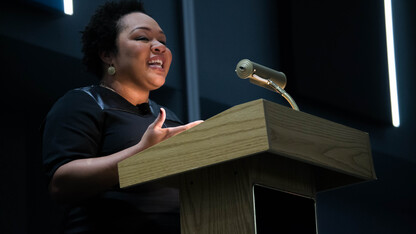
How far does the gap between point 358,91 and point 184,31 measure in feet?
4.13

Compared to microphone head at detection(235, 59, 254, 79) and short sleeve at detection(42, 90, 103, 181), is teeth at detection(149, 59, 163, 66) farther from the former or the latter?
microphone head at detection(235, 59, 254, 79)

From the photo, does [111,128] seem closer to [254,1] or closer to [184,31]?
[184,31]

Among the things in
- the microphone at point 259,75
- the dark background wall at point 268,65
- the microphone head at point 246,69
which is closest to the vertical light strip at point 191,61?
the dark background wall at point 268,65

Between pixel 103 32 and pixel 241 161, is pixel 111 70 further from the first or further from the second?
pixel 241 161

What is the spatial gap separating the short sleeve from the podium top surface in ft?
0.81

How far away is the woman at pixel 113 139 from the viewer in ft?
5.27

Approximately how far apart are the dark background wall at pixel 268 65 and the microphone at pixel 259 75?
1425mm

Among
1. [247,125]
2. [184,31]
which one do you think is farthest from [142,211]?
[184,31]

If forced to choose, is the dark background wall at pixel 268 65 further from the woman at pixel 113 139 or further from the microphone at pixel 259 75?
the microphone at pixel 259 75

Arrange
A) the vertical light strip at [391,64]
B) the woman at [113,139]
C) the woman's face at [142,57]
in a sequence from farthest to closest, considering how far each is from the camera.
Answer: the vertical light strip at [391,64] → the woman's face at [142,57] → the woman at [113,139]

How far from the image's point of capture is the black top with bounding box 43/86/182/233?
1.66m

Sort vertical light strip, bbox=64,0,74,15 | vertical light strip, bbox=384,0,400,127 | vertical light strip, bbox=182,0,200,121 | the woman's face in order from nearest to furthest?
the woman's face → vertical light strip, bbox=64,0,74,15 → vertical light strip, bbox=182,0,200,121 → vertical light strip, bbox=384,0,400,127

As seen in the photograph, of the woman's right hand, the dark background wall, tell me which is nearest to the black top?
the woman's right hand

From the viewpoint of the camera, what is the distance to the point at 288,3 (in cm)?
409
